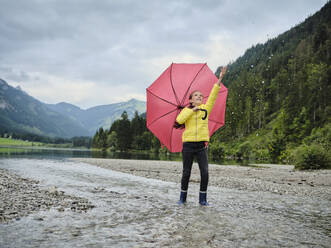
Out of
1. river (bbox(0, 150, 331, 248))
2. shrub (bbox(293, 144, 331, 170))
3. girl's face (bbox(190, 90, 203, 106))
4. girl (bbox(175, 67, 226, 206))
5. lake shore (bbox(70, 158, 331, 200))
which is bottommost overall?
lake shore (bbox(70, 158, 331, 200))

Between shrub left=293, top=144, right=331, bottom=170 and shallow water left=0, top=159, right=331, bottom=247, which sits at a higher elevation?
shrub left=293, top=144, right=331, bottom=170

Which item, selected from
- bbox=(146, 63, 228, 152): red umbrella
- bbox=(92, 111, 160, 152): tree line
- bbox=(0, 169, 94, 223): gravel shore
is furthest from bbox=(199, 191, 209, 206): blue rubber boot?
bbox=(92, 111, 160, 152): tree line

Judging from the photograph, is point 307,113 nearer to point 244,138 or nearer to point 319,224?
point 244,138

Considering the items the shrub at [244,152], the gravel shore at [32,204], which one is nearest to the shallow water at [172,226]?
the gravel shore at [32,204]

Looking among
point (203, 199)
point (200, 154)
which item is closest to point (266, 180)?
point (203, 199)

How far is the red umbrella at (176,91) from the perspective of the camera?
8219 mm

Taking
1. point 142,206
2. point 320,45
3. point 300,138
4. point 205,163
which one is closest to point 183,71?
point 205,163

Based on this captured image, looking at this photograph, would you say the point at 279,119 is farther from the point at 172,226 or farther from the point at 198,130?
the point at 172,226

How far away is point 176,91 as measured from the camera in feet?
27.0

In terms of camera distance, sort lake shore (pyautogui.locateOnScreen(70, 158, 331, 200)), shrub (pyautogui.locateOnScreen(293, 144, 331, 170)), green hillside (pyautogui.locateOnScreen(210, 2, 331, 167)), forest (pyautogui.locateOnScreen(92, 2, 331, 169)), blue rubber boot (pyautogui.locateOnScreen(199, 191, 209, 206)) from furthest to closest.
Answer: green hillside (pyautogui.locateOnScreen(210, 2, 331, 167)), forest (pyautogui.locateOnScreen(92, 2, 331, 169)), shrub (pyautogui.locateOnScreen(293, 144, 331, 170)), lake shore (pyautogui.locateOnScreen(70, 158, 331, 200)), blue rubber boot (pyautogui.locateOnScreen(199, 191, 209, 206))

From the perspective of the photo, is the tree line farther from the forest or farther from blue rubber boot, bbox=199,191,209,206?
blue rubber boot, bbox=199,191,209,206

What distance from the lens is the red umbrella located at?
8.22 m

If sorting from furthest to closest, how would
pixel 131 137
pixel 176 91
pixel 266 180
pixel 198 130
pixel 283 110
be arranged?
pixel 131 137 < pixel 283 110 < pixel 266 180 < pixel 176 91 < pixel 198 130

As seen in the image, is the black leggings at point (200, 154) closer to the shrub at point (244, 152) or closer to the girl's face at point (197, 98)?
the girl's face at point (197, 98)
